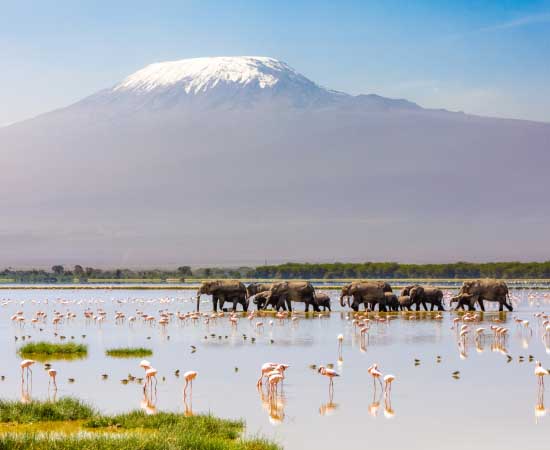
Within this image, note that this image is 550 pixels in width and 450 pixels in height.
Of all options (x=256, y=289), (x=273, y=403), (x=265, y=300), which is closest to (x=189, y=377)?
(x=273, y=403)

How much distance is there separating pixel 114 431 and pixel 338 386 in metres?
8.23

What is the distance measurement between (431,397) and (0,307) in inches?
2718

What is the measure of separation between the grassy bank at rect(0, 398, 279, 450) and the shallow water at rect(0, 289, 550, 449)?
103 cm

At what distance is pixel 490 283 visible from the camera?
212ft

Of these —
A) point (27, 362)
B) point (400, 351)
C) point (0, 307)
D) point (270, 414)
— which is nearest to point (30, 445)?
point (270, 414)

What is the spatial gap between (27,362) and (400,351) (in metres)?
15.9

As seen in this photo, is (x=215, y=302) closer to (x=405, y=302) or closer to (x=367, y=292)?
(x=367, y=292)

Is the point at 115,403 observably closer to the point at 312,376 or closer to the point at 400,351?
the point at 312,376

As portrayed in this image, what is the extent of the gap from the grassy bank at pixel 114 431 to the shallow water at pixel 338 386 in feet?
3.39

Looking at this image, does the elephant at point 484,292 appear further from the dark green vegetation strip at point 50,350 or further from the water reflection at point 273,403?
the water reflection at point 273,403

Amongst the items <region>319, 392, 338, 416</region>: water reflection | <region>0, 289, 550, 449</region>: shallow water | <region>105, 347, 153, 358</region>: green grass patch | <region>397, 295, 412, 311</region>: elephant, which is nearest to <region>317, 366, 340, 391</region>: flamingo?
<region>0, 289, 550, 449</region>: shallow water

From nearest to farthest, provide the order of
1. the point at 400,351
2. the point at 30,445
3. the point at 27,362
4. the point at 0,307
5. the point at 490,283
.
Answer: the point at 30,445, the point at 27,362, the point at 400,351, the point at 490,283, the point at 0,307

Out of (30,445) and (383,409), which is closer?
(30,445)

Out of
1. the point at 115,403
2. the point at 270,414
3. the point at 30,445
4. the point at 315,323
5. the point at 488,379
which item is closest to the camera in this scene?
the point at 30,445
